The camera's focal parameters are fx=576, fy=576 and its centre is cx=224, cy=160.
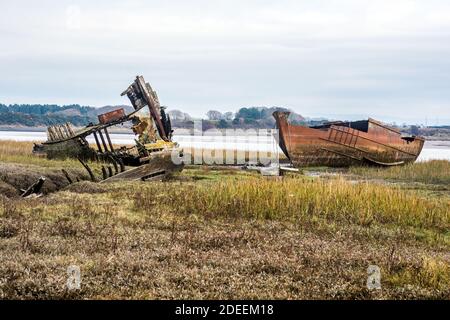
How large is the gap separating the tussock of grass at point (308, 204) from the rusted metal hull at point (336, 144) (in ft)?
75.6

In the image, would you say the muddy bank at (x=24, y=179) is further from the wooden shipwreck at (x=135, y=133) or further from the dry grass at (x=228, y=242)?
A: the wooden shipwreck at (x=135, y=133)

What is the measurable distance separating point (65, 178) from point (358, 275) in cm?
1578

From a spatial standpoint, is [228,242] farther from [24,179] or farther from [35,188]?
[24,179]

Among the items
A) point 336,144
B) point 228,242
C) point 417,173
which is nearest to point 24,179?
point 228,242

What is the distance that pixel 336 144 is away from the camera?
42406 millimetres

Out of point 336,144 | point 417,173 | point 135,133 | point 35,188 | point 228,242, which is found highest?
point 135,133

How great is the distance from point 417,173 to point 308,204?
21405mm

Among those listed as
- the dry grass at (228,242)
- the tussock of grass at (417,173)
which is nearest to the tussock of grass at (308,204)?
the dry grass at (228,242)

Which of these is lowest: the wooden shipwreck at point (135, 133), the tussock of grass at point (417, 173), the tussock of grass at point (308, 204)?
the tussock of grass at point (417, 173)

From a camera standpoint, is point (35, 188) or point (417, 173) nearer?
point (35, 188)

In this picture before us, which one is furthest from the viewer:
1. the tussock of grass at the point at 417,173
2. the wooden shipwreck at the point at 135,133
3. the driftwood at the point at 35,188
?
the tussock of grass at the point at 417,173

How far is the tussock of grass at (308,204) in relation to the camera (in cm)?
1617

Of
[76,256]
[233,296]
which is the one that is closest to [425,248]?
[233,296]

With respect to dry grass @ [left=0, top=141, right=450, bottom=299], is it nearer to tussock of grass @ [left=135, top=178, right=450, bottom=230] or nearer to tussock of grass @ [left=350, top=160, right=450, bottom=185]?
tussock of grass @ [left=135, top=178, right=450, bottom=230]
